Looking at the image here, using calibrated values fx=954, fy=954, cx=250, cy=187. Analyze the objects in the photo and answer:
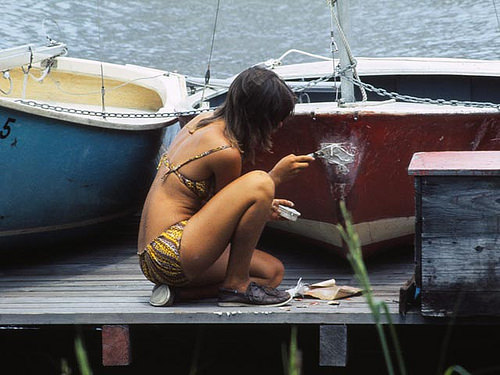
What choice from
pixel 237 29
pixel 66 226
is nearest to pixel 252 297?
pixel 66 226

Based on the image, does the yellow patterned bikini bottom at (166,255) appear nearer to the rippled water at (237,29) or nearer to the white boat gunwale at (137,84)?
the white boat gunwale at (137,84)

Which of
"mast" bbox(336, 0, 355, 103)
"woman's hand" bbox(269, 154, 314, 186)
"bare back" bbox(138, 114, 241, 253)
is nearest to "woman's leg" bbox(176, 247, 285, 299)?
"bare back" bbox(138, 114, 241, 253)

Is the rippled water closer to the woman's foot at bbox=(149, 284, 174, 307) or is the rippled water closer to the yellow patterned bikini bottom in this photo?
the woman's foot at bbox=(149, 284, 174, 307)

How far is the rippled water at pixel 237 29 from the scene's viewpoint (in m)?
16.1

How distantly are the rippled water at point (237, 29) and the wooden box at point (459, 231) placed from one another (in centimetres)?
1223

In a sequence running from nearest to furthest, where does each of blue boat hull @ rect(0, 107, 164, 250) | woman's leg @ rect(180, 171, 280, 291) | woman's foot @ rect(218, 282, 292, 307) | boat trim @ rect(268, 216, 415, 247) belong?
1. woman's leg @ rect(180, 171, 280, 291)
2. woman's foot @ rect(218, 282, 292, 307)
3. boat trim @ rect(268, 216, 415, 247)
4. blue boat hull @ rect(0, 107, 164, 250)

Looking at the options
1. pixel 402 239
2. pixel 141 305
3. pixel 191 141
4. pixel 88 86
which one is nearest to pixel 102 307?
pixel 141 305

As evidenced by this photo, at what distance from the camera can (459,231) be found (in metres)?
3.37

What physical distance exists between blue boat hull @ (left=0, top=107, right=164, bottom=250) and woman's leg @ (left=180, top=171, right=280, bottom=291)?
141cm

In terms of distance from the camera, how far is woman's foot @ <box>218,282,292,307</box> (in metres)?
3.70

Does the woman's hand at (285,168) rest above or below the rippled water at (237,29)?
above

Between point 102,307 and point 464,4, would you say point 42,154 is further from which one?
point 464,4

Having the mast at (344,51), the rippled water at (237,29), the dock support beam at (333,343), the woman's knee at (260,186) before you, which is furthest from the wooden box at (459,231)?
the rippled water at (237,29)

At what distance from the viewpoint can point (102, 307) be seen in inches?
153
